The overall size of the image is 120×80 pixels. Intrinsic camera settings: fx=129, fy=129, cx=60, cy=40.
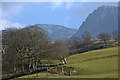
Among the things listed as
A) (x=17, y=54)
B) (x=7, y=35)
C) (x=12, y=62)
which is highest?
(x=7, y=35)

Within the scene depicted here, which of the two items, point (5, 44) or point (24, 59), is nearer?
point (24, 59)

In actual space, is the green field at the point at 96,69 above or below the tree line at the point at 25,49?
below

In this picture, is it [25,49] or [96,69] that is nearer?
[96,69]

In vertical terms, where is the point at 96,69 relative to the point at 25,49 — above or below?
below

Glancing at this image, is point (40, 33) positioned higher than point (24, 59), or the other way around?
point (40, 33)

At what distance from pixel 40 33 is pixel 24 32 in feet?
20.6

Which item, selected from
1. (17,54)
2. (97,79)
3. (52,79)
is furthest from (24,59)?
(97,79)

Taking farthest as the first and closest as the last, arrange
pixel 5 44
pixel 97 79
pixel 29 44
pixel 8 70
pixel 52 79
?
1. pixel 8 70
2. pixel 5 44
3. pixel 29 44
4. pixel 52 79
5. pixel 97 79

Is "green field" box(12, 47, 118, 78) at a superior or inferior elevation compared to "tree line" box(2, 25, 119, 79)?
inferior

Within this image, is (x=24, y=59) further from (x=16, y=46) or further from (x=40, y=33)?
(x=40, y=33)

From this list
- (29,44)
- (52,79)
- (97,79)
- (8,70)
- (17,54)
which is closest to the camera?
(97,79)

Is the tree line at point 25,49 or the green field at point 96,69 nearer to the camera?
the green field at point 96,69

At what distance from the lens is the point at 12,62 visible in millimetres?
44094

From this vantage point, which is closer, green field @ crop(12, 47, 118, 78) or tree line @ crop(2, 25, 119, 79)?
green field @ crop(12, 47, 118, 78)
